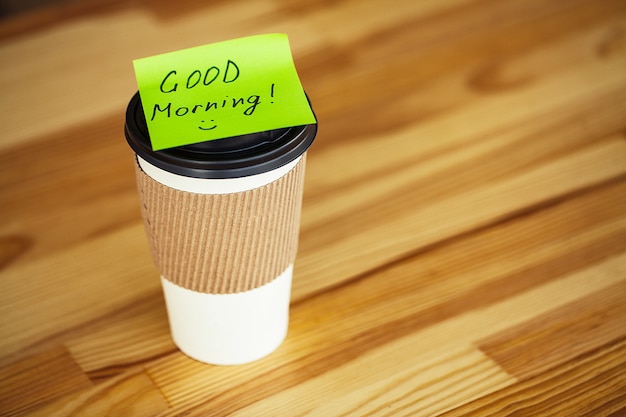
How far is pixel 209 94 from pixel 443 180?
48 centimetres

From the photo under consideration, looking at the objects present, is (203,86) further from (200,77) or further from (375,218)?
(375,218)

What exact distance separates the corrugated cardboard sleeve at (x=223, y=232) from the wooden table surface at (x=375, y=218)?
0.14 meters

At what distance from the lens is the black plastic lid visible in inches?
27.9

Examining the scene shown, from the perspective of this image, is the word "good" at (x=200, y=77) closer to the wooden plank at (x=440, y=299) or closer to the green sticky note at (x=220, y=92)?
the green sticky note at (x=220, y=92)

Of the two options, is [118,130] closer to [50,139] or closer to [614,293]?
[50,139]

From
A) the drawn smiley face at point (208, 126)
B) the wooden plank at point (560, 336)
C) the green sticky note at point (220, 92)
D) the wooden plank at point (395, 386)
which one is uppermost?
the green sticky note at point (220, 92)

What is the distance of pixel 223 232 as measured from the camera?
2.52 ft

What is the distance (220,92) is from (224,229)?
125mm

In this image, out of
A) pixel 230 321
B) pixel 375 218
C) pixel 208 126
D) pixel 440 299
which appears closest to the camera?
pixel 208 126

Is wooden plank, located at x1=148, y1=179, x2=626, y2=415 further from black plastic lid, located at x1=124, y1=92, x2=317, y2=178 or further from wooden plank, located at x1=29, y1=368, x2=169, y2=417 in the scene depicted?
black plastic lid, located at x1=124, y1=92, x2=317, y2=178

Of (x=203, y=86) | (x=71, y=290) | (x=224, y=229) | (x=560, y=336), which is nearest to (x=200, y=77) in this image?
(x=203, y=86)

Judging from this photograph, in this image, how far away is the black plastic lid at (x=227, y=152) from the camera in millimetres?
709

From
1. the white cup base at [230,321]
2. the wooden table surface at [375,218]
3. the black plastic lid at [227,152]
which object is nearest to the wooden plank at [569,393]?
the wooden table surface at [375,218]

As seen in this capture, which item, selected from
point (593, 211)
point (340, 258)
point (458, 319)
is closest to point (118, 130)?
point (340, 258)
